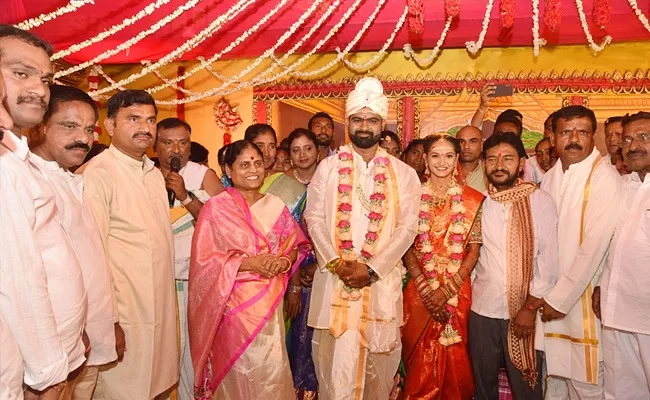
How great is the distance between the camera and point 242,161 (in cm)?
348

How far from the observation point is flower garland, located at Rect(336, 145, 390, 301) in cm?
356

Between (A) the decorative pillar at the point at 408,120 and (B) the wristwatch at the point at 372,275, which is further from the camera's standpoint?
(A) the decorative pillar at the point at 408,120

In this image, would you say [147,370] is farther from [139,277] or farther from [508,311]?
[508,311]

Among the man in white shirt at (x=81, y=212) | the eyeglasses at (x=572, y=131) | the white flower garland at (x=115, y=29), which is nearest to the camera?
the man in white shirt at (x=81, y=212)

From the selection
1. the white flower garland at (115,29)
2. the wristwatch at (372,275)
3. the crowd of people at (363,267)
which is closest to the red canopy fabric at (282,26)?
the white flower garland at (115,29)

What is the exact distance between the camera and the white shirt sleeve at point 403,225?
350 cm

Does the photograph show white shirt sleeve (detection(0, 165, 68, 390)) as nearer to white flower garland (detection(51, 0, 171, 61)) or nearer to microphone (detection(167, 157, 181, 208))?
microphone (detection(167, 157, 181, 208))

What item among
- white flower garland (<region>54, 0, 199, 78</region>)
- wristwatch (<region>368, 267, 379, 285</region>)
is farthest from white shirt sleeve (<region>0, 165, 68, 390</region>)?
white flower garland (<region>54, 0, 199, 78</region>)

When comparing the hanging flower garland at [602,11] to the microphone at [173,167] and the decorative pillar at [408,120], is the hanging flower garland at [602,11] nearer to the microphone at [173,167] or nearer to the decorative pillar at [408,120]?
the decorative pillar at [408,120]

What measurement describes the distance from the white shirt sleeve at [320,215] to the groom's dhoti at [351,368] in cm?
49

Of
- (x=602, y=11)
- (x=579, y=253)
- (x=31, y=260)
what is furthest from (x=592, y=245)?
(x=31, y=260)

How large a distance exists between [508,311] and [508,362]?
316 mm

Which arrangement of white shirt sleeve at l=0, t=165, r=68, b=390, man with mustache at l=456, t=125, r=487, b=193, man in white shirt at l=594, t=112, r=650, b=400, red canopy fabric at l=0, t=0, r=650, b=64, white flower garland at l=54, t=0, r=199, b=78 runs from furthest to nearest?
red canopy fabric at l=0, t=0, r=650, b=64 < man with mustache at l=456, t=125, r=487, b=193 < white flower garland at l=54, t=0, r=199, b=78 < man in white shirt at l=594, t=112, r=650, b=400 < white shirt sleeve at l=0, t=165, r=68, b=390

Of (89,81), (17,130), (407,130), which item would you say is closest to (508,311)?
(17,130)
